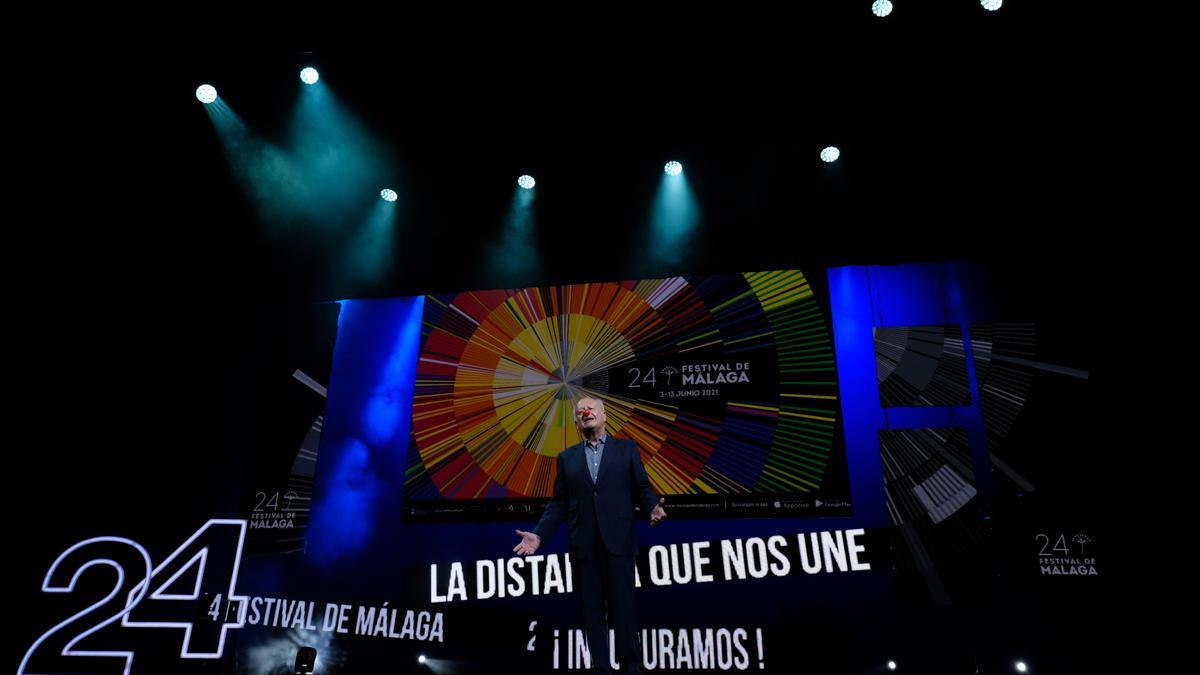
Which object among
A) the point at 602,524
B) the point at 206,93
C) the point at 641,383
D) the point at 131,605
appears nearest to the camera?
the point at 602,524

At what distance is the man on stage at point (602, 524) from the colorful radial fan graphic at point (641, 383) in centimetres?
125

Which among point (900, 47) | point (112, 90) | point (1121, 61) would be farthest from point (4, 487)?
point (1121, 61)

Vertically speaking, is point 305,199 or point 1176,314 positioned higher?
point 305,199

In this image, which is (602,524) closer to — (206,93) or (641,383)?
(641,383)

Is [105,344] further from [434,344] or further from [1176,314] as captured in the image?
[1176,314]

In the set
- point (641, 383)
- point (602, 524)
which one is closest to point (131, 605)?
point (602, 524)

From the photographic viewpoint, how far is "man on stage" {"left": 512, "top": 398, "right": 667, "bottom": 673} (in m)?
3.32

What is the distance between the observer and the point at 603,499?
353cm

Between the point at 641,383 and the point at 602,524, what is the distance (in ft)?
5.77

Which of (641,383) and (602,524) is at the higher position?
(641,383)

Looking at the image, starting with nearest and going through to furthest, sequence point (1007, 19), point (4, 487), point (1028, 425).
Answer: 1. point (1007, 19)
2. point (4, 487)
3. point (1028, 425)

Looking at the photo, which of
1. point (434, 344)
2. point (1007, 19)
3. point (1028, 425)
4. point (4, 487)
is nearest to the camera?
point (1007, 19)

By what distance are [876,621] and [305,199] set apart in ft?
16.7

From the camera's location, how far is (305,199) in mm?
5535
